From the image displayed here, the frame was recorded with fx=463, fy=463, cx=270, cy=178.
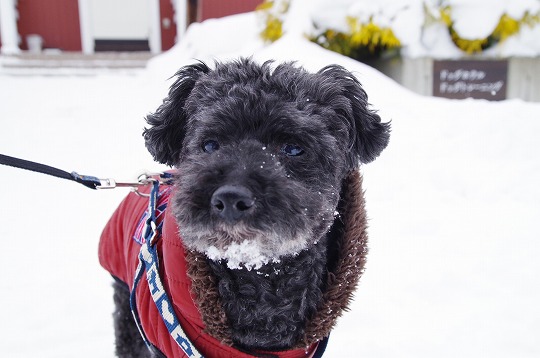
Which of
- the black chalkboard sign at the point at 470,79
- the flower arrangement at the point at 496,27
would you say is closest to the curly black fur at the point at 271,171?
the black chalkboard sign at the point at 470,79

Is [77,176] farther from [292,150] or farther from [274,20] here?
[274,20]

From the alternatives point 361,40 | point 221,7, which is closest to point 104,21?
point 221,7

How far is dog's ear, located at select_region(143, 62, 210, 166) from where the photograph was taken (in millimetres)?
2213

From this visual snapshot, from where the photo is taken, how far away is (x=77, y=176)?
2.05 m

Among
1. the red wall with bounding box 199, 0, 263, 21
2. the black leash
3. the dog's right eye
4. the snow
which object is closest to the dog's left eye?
the dog's right eye

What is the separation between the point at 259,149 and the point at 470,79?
6.69 meters

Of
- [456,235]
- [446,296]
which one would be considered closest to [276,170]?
[446,296]

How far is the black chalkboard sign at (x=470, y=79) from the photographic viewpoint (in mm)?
7449

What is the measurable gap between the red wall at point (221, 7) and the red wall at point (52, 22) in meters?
4.39

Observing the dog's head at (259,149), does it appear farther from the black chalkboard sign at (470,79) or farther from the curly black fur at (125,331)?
the black chalkboard sign at (470,79)

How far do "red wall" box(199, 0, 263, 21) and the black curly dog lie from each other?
13.1 m

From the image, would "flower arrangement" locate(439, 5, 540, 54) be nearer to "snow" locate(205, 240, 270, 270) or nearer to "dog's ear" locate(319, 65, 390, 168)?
"dog's ear" locate(319, 65, 390, 168)

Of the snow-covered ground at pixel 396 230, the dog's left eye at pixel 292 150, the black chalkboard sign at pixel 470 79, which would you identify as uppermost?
the dog's left eye at pixel 292 150

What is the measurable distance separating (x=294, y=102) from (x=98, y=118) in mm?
6925
